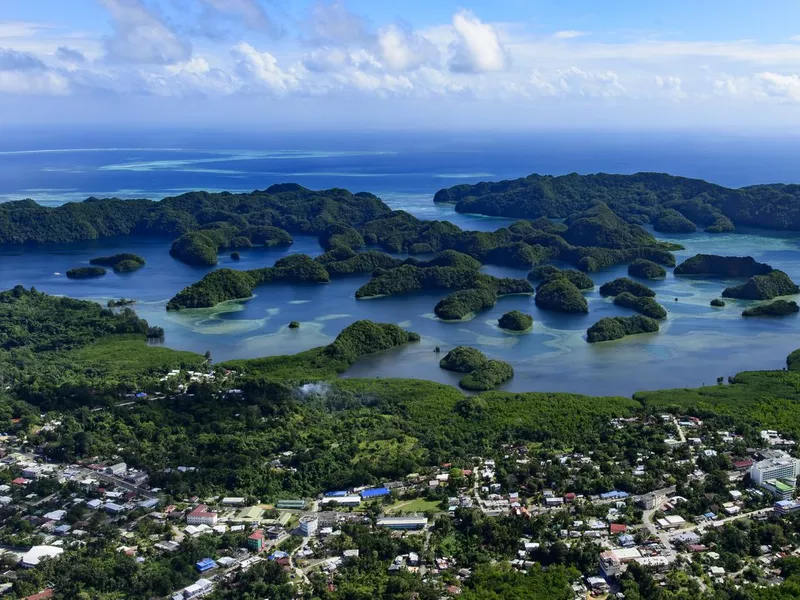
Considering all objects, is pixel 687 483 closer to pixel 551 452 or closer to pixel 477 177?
pixel 551 452

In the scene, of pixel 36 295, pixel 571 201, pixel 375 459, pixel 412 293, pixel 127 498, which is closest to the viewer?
pixel 127 498

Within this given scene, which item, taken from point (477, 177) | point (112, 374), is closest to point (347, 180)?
point (477, 177)

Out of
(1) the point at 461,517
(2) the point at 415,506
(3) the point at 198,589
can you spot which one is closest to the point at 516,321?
(2) the point at 415,506

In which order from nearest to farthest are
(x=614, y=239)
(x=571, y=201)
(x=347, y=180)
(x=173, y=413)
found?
(x=173, y=413)
(x=614, y=239)
(x=571, y=201)
(x=347, y=180)

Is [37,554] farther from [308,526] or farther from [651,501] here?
[651,501]

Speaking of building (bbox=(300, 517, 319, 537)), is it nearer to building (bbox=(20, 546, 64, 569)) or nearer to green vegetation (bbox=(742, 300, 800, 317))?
building (bbox=(20, 546, 64, 569))

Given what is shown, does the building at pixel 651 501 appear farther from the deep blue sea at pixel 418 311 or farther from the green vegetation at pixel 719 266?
the green vegetation at pixel 719 266

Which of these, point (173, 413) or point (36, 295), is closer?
point (173, 413)

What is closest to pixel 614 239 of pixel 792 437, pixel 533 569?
pixel 792 437
